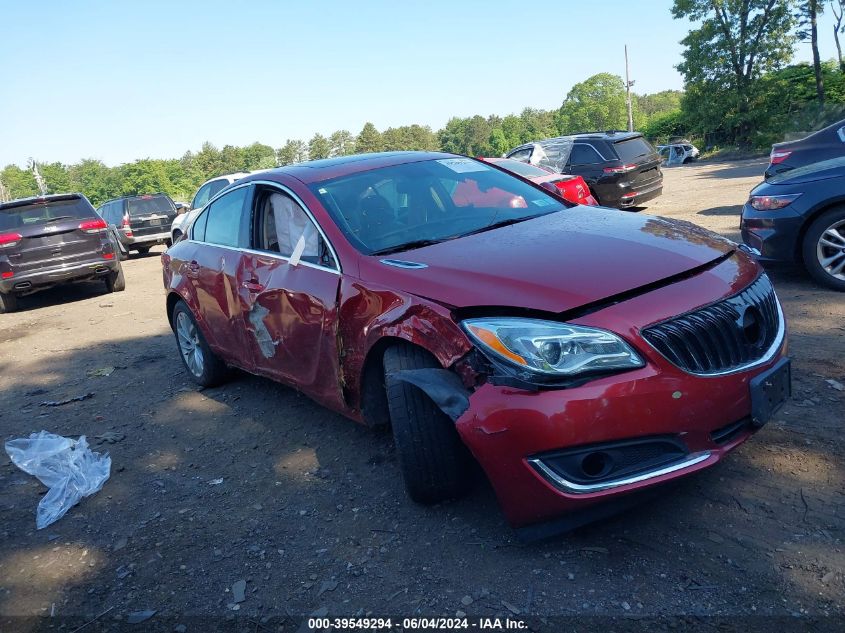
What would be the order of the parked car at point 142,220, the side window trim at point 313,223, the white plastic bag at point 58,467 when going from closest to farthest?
the side window trim at point 313,223, the white plastic bag at point 58,467, the parked car at point 142,220

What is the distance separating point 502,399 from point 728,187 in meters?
14.9

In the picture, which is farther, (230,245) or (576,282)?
(230,245)

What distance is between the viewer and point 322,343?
362cm

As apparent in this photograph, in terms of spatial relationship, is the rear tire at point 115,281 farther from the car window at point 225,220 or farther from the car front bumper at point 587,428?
the car front bumper at point 587,428

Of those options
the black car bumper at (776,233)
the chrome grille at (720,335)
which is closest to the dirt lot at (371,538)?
the chrome grille at (720,335)

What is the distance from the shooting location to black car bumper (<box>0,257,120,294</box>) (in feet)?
35.0

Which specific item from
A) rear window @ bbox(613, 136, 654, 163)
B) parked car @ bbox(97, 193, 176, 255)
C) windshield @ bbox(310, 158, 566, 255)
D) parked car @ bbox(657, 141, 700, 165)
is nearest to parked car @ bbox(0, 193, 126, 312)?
parked car @ bbox(97, 193, 176, 255)

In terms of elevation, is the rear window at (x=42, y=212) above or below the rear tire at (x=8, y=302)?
above

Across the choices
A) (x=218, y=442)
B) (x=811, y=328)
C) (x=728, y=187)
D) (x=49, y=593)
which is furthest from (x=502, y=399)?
(x=728, y=187)

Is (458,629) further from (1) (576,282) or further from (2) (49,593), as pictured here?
(2) (49,593)

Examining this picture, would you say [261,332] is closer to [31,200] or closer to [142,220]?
[31,200]

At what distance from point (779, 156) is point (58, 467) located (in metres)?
8.63

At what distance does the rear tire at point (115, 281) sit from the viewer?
11969mm

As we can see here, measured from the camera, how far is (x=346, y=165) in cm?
428
